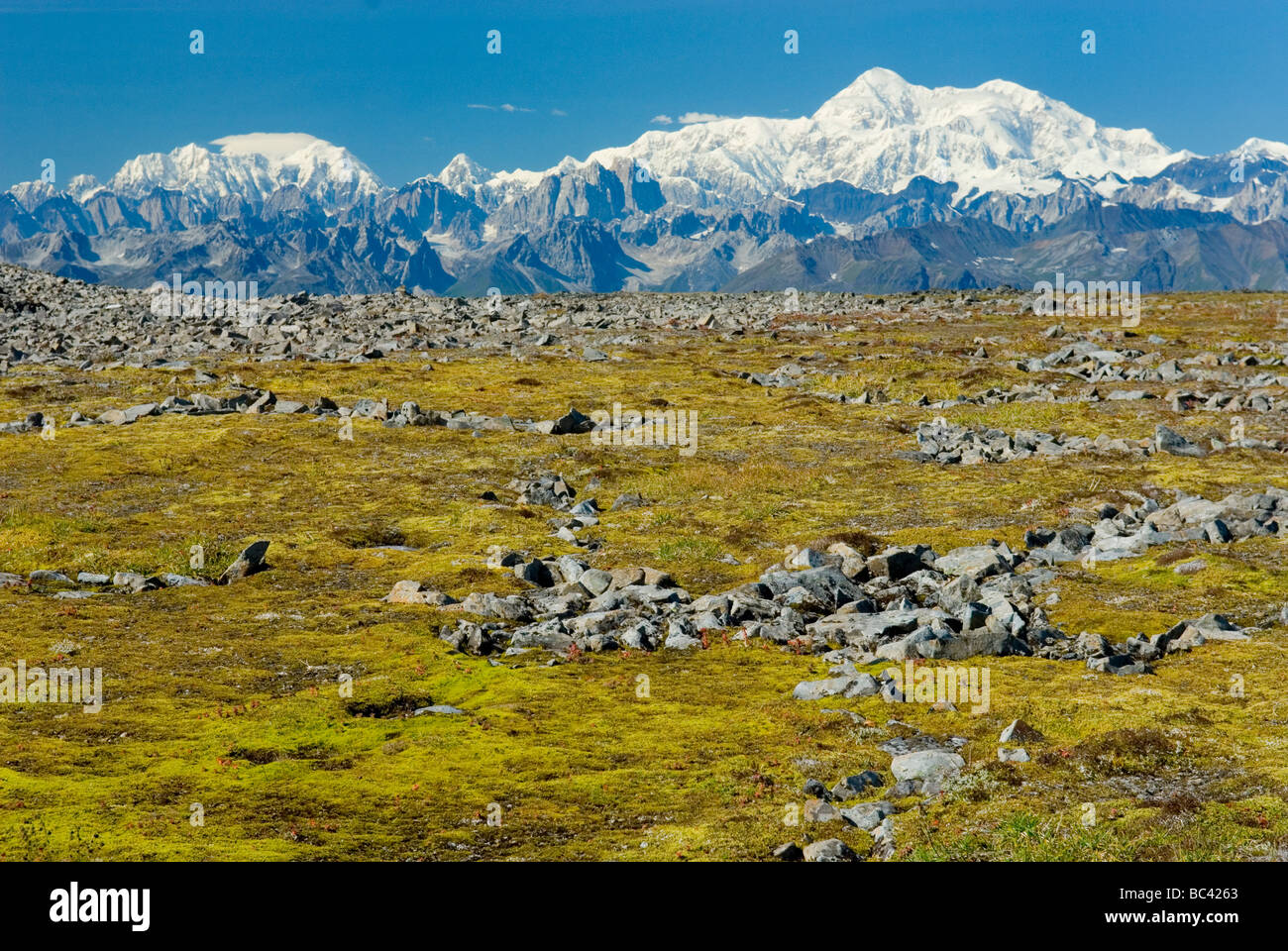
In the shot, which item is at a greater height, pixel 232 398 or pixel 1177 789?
pixel 232 398

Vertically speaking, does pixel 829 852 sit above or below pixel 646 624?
below

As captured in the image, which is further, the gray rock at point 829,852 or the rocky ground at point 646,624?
the rocky ground at point 646,624

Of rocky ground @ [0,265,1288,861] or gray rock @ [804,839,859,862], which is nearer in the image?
gray rock @ [804,839,859,862]

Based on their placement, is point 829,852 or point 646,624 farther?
point 646,624

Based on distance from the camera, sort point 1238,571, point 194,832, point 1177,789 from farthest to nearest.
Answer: point 1238,571 < point 1177,789 < point 194,832

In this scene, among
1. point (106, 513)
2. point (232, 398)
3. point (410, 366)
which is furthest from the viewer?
point (410, 366)
